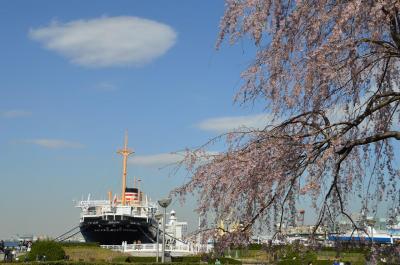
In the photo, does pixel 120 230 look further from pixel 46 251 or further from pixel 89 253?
pixel 46 251

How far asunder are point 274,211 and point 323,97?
6.20 feet

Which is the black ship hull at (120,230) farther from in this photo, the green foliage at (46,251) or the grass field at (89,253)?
the green foliage at (46,251)

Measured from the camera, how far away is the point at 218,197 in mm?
8023

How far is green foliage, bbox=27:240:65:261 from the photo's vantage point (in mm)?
33969

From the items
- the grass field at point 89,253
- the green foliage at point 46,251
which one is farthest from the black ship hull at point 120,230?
the green foliage at point 46,251

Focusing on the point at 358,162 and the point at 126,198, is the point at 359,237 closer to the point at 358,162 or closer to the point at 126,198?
the point at 358,162

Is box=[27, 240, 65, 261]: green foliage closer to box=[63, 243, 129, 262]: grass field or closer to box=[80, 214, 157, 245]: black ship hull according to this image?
box=[63, 243, 129, 262]: grass field

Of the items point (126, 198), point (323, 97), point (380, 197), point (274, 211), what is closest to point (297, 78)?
point (323, 97)

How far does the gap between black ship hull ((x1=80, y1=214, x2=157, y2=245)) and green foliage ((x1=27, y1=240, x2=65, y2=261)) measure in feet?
69.4

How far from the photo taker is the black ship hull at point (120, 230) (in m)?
57.3

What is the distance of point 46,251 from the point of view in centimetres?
3453

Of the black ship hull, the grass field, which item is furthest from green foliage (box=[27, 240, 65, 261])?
the black ship hull

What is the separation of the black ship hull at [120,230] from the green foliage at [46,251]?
2117 cm

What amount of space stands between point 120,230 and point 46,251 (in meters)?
23.8
